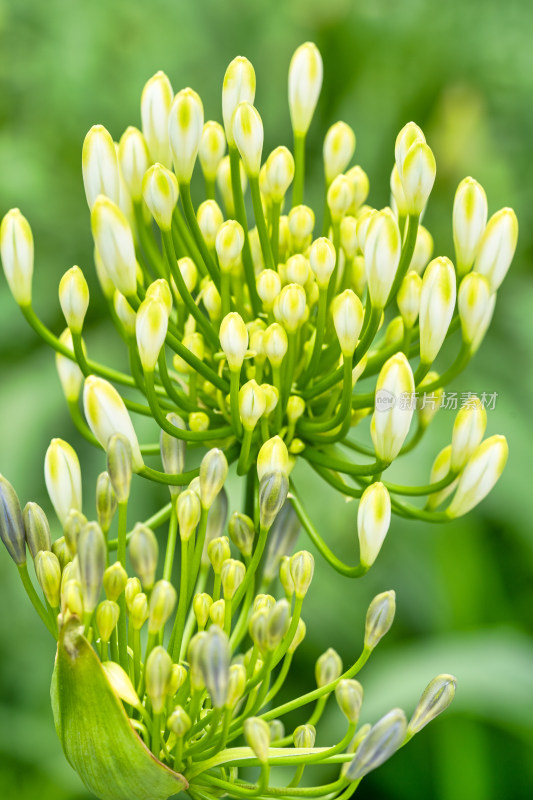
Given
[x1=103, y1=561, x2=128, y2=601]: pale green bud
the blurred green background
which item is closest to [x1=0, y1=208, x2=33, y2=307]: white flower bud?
[x1=103, y1=561, x2=128, y2=601]: pale green bud

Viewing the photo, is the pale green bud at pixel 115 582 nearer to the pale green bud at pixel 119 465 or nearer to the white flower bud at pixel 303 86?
the pale green bud at pixel 119 465

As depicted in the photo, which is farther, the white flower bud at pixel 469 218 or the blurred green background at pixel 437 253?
the blurred green background at pixel 437 253

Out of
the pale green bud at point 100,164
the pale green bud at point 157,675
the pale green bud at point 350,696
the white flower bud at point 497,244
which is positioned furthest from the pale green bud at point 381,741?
the pale green bud at point 100,164

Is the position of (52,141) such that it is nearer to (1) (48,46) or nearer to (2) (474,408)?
(1) (48,46)

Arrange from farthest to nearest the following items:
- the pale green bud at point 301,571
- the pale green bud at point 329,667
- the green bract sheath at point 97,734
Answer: the pale green bud at point 329,667 < the pale green bud at point 301,571 < the green bract sheath at point 97,734

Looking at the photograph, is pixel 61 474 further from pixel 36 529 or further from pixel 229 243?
pixel 229 243

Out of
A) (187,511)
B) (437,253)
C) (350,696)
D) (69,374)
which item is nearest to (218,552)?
(187,511)

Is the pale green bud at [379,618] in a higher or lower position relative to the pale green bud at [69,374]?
lower

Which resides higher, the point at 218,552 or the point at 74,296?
the point at 74,296
